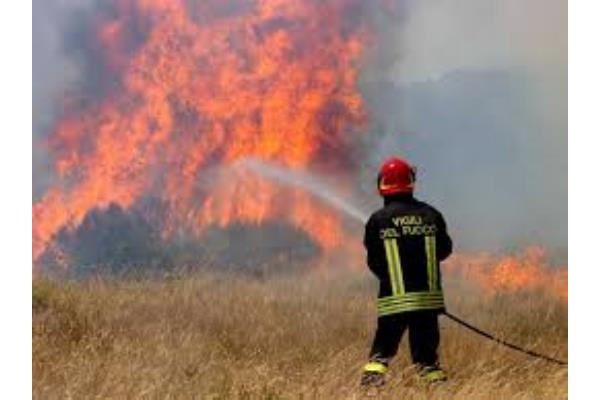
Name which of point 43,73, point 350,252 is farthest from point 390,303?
point 43,73

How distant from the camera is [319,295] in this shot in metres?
9.99

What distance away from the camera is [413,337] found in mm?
7797

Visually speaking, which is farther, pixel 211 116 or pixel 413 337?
pixel 211 116

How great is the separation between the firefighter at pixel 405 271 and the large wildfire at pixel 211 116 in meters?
2.09

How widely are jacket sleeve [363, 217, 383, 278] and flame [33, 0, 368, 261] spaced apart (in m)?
2.06

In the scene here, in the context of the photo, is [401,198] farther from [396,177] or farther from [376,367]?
[376,367]

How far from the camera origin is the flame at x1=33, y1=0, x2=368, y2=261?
1012 cm

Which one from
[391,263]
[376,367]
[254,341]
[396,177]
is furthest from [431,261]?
[254,341]

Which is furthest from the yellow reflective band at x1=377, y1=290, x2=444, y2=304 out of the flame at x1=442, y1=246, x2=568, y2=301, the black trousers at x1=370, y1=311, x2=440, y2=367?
the flame at x1=442, y1=246, x2=568, y2=301

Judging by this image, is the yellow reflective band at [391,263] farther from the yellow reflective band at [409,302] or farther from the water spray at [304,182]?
the water spray at [304,182]

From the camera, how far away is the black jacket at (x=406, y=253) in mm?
7738

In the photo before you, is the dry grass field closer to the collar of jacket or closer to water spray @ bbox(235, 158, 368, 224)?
water spray @ bbox(235, 158, 368, 224)

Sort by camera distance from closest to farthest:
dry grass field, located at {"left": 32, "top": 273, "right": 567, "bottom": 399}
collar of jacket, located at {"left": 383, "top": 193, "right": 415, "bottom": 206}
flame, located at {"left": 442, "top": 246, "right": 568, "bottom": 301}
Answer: dry grass field, located at {"left": 32, "top": 273, "right": 567, "bottom": 399} < collar of jacket, located at {"left": 383, "top": 193, "right": 415, "bottom": 206} < flame, located at {"left": 442, "top": 246, "right": 568, "bottom": 301}

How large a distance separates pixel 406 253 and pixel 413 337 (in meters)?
0.67
